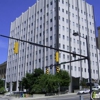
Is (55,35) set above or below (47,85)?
above

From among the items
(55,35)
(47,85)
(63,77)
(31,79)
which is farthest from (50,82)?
(55,35)

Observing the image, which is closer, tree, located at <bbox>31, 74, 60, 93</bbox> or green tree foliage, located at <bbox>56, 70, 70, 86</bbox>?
tree, located at <bbox>31, 74, 60, 93</bbox>

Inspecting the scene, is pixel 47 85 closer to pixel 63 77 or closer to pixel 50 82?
pixel 50 82

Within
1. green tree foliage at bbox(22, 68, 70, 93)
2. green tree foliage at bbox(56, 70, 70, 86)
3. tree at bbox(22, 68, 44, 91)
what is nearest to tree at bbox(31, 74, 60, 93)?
green tree foliage at bbox(22, 68, 70, 93)

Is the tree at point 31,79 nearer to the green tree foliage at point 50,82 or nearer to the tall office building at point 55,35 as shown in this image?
the green tree foliage at point 50,82

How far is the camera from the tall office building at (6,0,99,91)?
237ft

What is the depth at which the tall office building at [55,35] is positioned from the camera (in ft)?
237

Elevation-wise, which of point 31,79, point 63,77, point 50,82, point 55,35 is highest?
point 55,35

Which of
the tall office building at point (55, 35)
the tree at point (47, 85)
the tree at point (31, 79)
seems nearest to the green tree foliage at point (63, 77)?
the tree at point (47, 85)

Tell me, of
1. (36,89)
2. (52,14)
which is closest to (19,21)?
(52,14)

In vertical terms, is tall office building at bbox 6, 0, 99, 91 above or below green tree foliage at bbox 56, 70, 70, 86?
above

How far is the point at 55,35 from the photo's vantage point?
7194cm

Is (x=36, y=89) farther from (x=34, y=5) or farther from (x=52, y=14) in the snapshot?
(x=34, y=5)

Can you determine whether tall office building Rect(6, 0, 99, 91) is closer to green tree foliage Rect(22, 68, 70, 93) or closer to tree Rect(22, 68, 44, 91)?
tree Rect(22, 68, 44, 91)
